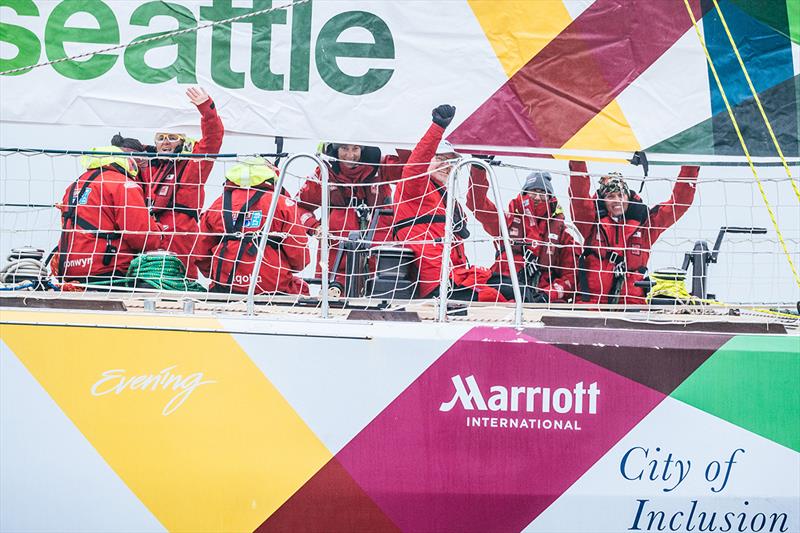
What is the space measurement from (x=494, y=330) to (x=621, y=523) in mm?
827

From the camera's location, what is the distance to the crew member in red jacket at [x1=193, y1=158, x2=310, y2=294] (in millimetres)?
5133

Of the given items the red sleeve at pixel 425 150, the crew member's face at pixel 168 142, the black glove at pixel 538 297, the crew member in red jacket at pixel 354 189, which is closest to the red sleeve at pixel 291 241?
the crew member in red jacket at pixel 354 189

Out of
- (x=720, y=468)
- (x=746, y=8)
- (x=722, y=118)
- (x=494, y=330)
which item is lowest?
(x=720, y=468)

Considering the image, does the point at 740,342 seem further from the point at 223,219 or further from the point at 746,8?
the point at 223,219

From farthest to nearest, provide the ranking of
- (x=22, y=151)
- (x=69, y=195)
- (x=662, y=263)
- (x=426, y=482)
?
(x=662, y=263) < (x=69, y=195) < (x=22, y=151) < (x=426, y=482)

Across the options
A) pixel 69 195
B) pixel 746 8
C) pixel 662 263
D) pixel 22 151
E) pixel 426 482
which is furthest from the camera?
pixel 662 263

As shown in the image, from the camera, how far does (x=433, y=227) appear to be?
5449 millimetres

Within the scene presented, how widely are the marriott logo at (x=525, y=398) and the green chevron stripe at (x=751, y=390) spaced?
0.33m

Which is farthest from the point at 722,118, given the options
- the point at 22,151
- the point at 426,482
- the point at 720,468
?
the point at 22,151

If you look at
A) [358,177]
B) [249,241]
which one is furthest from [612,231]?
[249,241]

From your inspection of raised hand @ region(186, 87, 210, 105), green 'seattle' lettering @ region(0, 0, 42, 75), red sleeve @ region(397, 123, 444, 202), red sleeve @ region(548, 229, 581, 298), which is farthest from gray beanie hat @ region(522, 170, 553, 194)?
green 'seattle' lettering @ region(0, 0, 42, 75)

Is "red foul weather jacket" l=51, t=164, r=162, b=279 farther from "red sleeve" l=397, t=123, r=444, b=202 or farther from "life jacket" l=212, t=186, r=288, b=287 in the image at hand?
"red sleeve" l=397, t=123, r=444, b=202

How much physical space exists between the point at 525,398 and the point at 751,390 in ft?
2.71

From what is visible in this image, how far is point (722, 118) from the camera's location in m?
4.64
